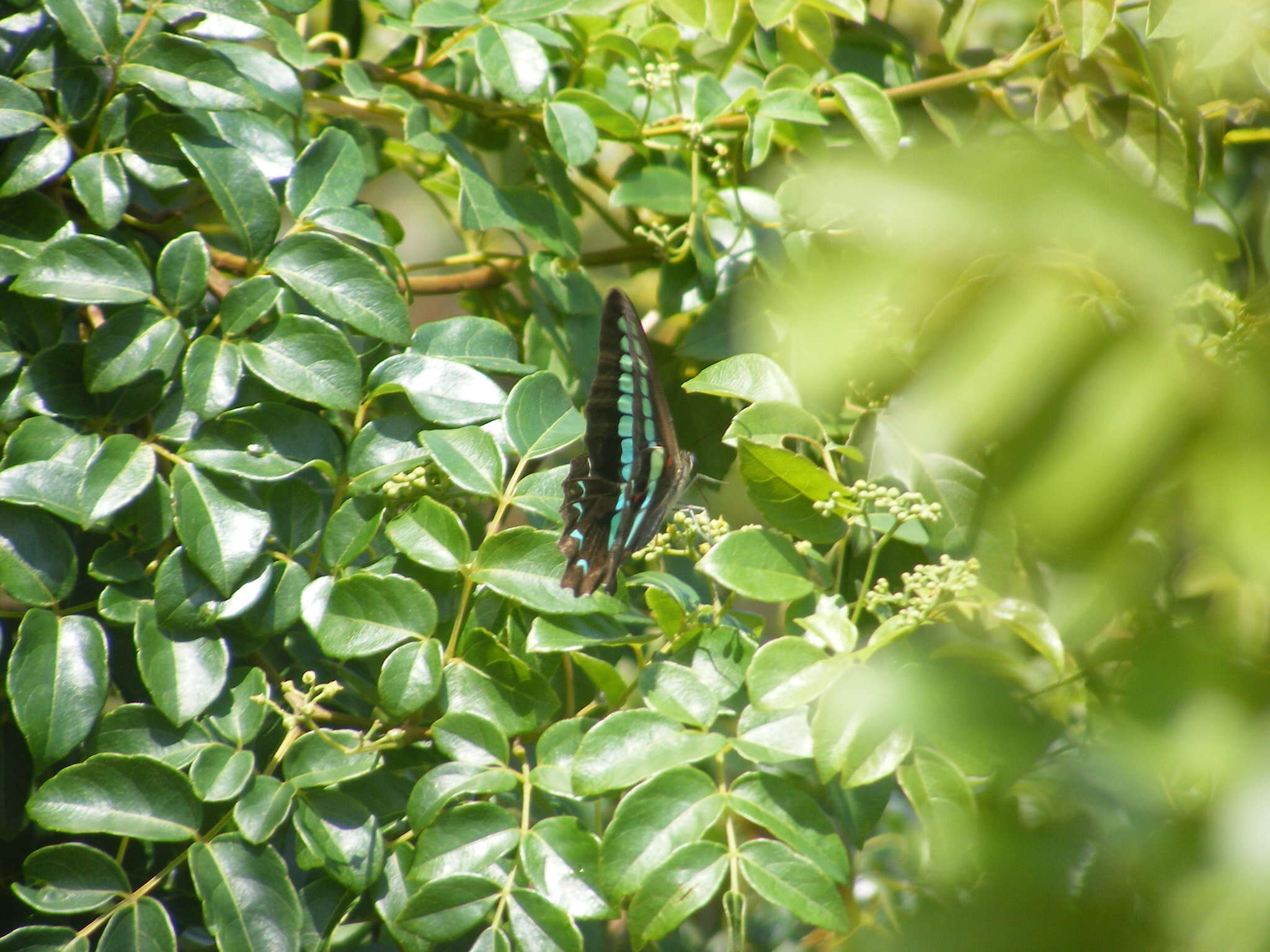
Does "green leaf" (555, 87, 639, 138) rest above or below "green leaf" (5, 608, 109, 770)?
above

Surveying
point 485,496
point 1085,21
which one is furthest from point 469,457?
point 1085,21

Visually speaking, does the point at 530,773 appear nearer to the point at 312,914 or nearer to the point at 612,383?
the point at 312,914

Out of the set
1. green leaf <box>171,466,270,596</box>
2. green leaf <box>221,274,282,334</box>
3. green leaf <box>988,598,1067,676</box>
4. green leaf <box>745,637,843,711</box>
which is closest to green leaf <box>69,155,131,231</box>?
green leaf <box>221,274,282,334</box>

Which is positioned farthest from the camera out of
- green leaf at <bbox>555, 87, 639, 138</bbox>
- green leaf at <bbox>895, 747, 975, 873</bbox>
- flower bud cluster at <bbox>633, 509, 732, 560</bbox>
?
green leaf at <bbox>555, 87, 639, 138</bbox>

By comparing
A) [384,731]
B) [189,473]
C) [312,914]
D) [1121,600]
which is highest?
[1121,600]

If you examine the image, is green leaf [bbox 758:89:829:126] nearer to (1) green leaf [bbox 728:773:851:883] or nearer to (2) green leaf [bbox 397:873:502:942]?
(1) green leaf [bbox 728:773:851:883]

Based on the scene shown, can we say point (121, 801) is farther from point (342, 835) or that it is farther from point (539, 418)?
point (539, 418)

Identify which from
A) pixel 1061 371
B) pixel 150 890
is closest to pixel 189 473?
pixel 150 890
